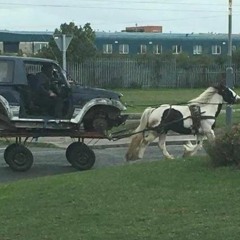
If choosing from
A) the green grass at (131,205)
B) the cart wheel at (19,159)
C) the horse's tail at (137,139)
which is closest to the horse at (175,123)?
the horse's tail at (137,139)

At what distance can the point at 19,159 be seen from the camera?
1656 cm

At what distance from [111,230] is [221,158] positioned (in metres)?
3.47

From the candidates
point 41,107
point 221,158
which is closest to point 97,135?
point 41,107

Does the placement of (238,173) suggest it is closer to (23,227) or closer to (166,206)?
(166,206)

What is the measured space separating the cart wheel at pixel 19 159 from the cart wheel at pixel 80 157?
92cm

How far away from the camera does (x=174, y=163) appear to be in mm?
12602

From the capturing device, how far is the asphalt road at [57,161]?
53.7ft

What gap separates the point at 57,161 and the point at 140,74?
3833 centimetres

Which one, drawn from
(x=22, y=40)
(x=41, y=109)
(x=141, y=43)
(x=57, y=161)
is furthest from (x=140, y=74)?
(x=41, y=109)

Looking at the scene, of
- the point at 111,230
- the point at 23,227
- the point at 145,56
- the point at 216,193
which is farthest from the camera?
the point at 145,56

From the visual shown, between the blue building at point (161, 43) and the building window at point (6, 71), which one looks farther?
the blue building at point (161, 43)

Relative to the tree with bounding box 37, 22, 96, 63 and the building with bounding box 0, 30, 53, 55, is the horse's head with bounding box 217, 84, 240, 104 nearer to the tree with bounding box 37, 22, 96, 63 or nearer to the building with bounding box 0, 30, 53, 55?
the tree with bounding box 37, 22, 96, 63

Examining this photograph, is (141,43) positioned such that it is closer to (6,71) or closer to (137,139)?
(137,139)

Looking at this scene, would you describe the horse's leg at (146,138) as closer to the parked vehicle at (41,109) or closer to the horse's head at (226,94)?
the parked vehicle at (41,109)
